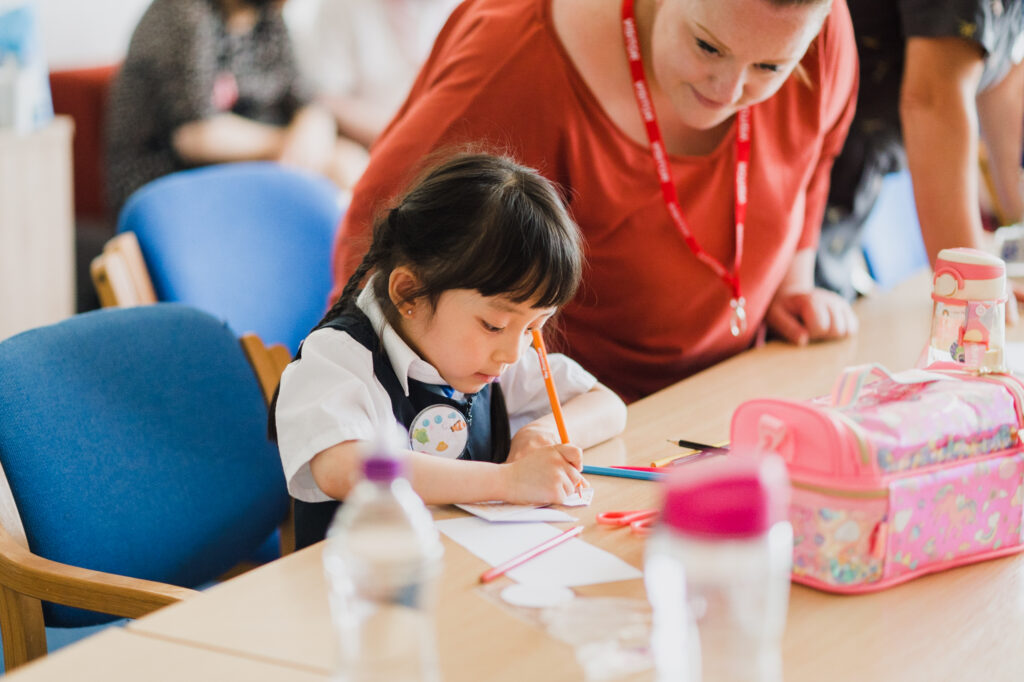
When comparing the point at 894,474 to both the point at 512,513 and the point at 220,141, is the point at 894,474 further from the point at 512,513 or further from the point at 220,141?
the point at 220,141

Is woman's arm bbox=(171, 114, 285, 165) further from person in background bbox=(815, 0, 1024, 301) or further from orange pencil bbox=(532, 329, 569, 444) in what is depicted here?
orange pencil bbox=(532, 329, 569, 444)

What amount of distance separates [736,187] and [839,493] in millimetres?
801

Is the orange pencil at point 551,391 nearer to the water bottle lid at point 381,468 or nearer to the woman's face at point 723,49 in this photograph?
the woman's face at point 723,49

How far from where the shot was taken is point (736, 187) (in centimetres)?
167

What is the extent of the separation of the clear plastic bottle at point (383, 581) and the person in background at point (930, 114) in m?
1.41

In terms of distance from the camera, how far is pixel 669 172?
1.61 meters

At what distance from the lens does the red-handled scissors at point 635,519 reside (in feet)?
3.65

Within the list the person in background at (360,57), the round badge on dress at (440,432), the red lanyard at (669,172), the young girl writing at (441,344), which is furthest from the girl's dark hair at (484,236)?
the person in background at (360,57)

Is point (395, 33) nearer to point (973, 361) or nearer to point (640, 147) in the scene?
point (640, 147)

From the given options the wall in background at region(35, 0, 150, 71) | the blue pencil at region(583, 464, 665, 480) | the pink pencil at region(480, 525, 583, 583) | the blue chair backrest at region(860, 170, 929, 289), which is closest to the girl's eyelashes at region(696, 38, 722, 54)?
the blue pencil at region(583, 464, 665, 480)

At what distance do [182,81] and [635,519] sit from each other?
319 cm

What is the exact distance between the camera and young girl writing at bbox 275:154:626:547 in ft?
3.88

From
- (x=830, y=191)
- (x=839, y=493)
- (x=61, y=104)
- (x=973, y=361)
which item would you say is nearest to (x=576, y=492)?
(x=839, y=493)

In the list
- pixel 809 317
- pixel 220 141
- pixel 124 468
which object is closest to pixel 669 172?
pixel 809 317
